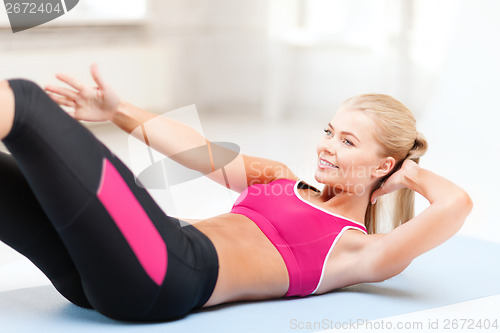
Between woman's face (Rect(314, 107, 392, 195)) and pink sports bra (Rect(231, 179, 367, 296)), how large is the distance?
0.08 metres

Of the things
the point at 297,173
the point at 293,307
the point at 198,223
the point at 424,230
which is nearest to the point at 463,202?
the point at 424,230

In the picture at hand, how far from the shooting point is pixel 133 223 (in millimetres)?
1346

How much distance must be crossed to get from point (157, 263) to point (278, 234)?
0.36 m

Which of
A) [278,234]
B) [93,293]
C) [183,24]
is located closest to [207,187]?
[278,234]

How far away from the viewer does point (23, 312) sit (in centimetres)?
159

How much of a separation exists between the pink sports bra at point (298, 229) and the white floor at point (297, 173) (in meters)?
0.18

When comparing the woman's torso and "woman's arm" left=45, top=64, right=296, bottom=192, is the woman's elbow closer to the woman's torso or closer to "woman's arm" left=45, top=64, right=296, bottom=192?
the woman's torso

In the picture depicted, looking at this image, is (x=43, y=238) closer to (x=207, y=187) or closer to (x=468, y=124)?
(x=207, y=187)

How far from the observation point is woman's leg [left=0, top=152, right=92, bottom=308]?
144 centimetres

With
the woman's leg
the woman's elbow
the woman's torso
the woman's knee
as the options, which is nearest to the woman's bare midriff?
the woman's torso

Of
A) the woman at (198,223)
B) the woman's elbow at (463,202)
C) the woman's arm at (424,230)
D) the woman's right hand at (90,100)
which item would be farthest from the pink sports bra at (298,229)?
the woman's right hand at (90,100)

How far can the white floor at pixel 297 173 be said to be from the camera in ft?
5.48

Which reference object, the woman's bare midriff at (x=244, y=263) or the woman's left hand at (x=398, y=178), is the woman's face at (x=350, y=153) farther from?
the woman's bare midriff at (x=244, y=263)

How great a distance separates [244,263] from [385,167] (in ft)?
1.42
